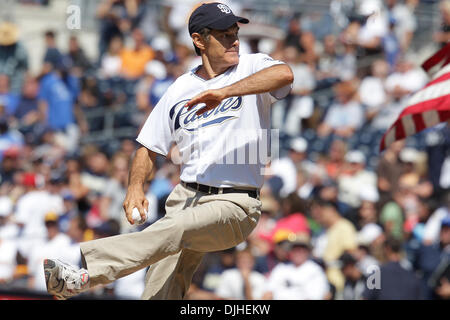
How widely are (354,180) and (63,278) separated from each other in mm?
6811

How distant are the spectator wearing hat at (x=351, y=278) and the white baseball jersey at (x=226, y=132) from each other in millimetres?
3698

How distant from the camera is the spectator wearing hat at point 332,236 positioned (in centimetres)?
1012

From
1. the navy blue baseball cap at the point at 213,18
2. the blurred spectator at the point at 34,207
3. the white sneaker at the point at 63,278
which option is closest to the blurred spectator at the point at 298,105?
the blurred spectator at the point at 34,207

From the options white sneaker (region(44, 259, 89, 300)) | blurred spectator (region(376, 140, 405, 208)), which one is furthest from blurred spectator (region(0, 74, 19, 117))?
white sneaker (region(44, 259, 89, 300))

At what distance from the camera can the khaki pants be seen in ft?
17.2

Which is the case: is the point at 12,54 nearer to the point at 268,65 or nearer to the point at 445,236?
the point at 445,236

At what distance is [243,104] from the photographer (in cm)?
570

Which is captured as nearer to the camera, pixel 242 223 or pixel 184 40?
pixel 242 223

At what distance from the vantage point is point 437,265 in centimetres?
952

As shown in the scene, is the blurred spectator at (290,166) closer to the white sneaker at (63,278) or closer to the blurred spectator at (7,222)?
the blurred spectator at (7,222)
